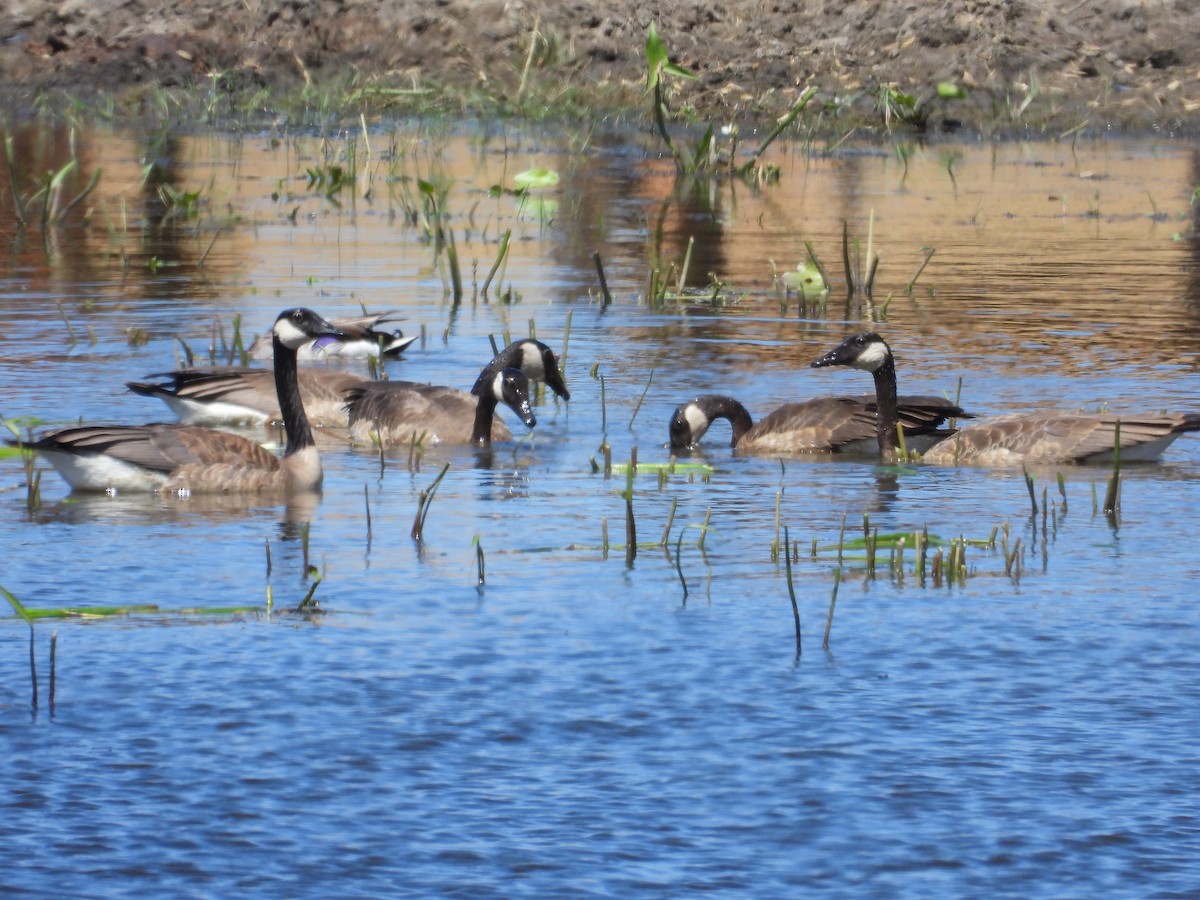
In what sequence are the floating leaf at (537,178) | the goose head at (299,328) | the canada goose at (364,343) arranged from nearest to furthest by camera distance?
the goose head at (299,328) < the canada goose at (364,343) < the floating leaf at (537,178)

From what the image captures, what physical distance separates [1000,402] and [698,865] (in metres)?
8.69

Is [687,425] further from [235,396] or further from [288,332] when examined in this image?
[235,396]

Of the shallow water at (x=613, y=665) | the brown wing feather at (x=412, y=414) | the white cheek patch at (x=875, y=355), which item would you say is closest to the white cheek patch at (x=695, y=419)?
the shallow water at (x=613, y=665)

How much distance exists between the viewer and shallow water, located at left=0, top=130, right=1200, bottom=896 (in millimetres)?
5914

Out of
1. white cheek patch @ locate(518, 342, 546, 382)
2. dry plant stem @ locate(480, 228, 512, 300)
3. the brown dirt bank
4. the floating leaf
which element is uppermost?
the brown dirt bank

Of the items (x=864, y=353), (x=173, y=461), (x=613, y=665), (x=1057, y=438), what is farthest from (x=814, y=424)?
(x=613, y=665)

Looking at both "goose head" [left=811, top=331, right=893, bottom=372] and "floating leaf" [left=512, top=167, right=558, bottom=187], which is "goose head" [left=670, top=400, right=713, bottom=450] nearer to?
"goose head" [left=811, top=331, right=893, bottom=372]

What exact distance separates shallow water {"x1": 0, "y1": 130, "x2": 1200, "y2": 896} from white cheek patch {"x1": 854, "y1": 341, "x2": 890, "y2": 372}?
2.78 feet

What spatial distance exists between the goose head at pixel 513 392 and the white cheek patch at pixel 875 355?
7.01 feet

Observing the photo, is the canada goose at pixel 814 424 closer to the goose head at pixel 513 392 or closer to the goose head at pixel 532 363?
the goose head at pixel 513 392

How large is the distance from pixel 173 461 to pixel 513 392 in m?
2.82

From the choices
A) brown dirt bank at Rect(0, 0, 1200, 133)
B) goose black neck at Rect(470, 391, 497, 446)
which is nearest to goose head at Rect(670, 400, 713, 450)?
goose black neck at Rect(470, 391, 497, 446)

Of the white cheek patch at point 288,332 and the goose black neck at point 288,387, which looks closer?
the goose black neck at point 288,387

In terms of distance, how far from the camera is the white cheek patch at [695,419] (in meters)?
13.0
